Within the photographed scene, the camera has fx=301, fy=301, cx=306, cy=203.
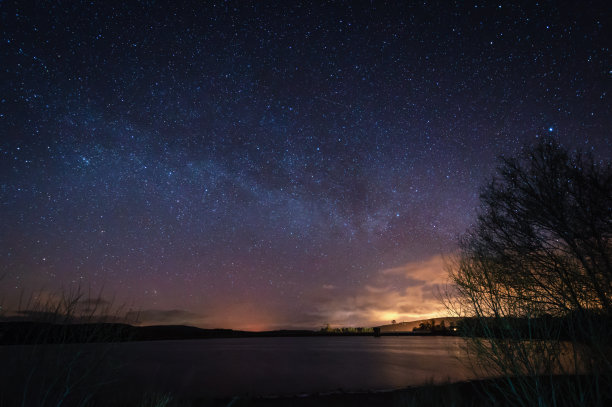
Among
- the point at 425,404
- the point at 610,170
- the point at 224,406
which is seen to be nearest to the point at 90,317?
the point at 224,406

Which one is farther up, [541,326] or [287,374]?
[541,326]

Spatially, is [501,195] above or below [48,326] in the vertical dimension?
above

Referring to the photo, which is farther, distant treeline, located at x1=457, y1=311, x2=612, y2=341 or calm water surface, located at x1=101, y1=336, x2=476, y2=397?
calm water surface, located at x1=101, y1=336, x2=476, y2=397

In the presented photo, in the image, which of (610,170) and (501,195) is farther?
(501,195)

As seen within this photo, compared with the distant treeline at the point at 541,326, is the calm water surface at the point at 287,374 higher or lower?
lower

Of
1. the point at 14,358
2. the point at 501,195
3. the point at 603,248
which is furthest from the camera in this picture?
the point at 501,195

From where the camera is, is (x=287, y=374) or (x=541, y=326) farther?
(x=287, y=374)

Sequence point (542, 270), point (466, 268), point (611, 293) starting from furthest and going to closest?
1. point (542, 270)
2. point (466, 268)
3. point (611, 293)

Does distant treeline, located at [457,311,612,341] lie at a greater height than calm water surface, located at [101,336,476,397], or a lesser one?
greater

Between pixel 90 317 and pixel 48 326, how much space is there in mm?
1192

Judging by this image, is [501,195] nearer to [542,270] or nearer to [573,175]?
[573,175]

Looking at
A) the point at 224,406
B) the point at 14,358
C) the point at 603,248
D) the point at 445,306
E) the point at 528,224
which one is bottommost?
the point at 224,406

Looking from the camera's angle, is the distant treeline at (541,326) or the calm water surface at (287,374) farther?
the calm water surface at (287,374)

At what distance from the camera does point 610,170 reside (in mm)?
8898
